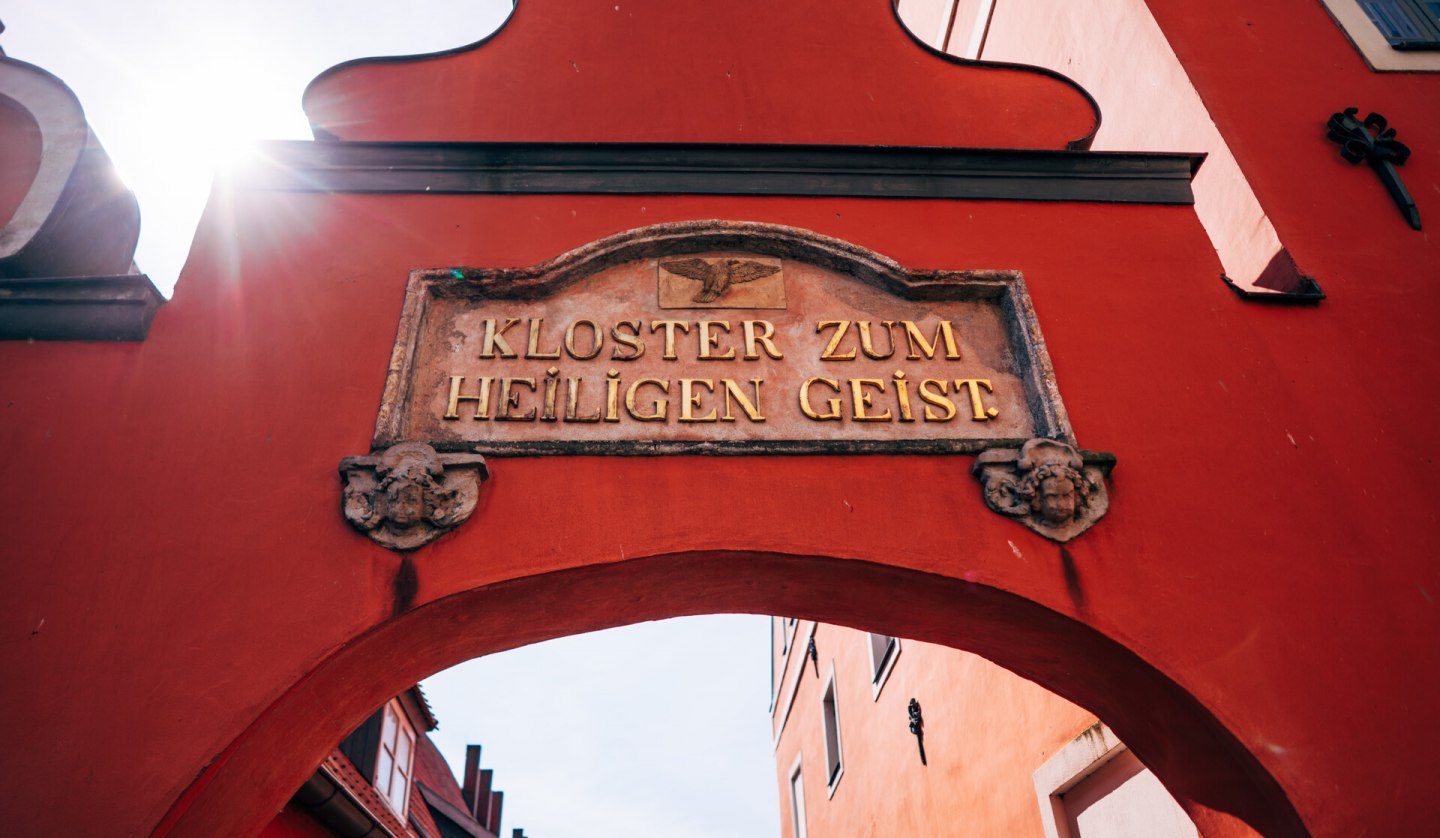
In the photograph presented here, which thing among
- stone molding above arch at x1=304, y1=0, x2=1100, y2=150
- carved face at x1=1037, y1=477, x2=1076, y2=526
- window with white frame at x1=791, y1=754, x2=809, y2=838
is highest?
stone molding above arch at x1=304, y1=0, x2=1100, y2=150

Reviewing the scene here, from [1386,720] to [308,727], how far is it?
12.3 ft

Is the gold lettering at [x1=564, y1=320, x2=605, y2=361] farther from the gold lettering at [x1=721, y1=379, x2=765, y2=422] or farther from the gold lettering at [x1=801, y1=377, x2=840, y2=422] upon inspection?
the gold lettering at [x1=801, y1=377, x2=840, y2=422]

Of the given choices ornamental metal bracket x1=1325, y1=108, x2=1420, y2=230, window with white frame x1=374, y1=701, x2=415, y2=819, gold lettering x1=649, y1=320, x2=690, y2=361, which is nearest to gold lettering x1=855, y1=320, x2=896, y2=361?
gold lettering x1=649, y1=320, x2=690, y2=361

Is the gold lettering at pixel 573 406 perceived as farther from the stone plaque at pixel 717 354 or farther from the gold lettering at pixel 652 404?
the gold lettering at pixel 652 404

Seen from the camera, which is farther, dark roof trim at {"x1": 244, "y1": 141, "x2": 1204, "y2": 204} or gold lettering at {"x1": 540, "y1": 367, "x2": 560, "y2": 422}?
dark roof trim at {"x1": 244, "y1": 141, "x2": 1204, "y2": 204}

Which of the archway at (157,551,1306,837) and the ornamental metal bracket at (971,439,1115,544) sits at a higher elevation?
the ornamental metal bracket at (971,439,1115,544)

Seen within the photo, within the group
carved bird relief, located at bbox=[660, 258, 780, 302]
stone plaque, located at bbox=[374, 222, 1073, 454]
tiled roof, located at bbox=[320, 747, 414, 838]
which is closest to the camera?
stone plaque, located at bbox=[374, 222, 1073, 454]

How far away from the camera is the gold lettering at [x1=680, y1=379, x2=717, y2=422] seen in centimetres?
401

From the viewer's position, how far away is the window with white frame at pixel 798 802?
13203mm

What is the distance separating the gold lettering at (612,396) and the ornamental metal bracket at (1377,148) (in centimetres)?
419

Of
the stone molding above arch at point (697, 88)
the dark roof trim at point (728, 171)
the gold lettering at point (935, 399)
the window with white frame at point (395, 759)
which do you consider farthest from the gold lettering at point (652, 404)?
the window with white frame at point (395, 759)

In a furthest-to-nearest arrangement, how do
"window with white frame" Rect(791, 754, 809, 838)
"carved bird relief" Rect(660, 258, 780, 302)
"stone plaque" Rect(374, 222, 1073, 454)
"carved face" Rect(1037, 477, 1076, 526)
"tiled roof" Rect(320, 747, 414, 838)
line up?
"window with white frame" Rect(791, 754, 809, 838) < "tiled roof" Rect(320, 747, 414, 838) < "carved bird relief" Rect(660, 258, 780, 302) < "stone plaque" Rect(374, 222, 1073, 454) < "carved face" Rect(1037, 477, 1076, 526)

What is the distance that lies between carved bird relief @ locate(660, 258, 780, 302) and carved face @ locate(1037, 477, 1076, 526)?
1590 millimetres

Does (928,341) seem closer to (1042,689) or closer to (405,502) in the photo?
(405,502)
